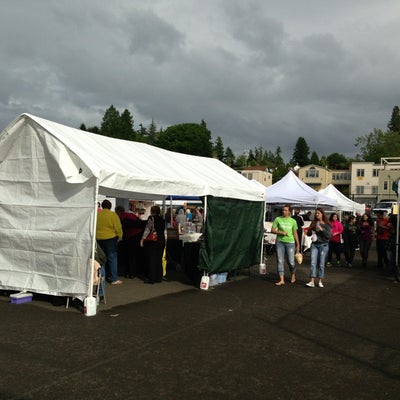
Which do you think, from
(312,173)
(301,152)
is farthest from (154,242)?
(301,152)

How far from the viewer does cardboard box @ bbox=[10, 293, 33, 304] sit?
7637mm

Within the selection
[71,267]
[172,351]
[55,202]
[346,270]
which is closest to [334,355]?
[172,351]

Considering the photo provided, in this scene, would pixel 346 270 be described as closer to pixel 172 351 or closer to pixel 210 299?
pixel 210 299

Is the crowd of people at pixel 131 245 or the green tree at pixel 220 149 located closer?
the crowd of people at pixel 131 245

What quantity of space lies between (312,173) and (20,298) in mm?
88744

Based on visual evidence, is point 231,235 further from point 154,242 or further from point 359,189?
point 359,189

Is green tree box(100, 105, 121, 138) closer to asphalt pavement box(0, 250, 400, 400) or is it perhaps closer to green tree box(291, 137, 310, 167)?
green tree box(291, 137, 310, 167)

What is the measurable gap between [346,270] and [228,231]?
5048mm

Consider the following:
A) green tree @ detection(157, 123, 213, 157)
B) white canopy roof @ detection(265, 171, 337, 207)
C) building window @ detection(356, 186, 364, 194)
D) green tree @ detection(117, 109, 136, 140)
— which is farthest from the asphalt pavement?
green tree @ detection(117, 109, 136, 140)

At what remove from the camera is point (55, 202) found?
771 cm

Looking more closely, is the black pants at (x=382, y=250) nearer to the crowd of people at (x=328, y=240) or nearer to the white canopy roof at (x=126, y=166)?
the crowd of people at (x=328, y=240)

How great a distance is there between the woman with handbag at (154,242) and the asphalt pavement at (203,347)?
3.02 ft

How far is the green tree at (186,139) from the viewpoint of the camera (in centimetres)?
9962

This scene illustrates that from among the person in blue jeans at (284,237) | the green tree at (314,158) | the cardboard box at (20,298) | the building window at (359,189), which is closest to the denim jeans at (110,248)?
→ the cardboard box at (20,298)
